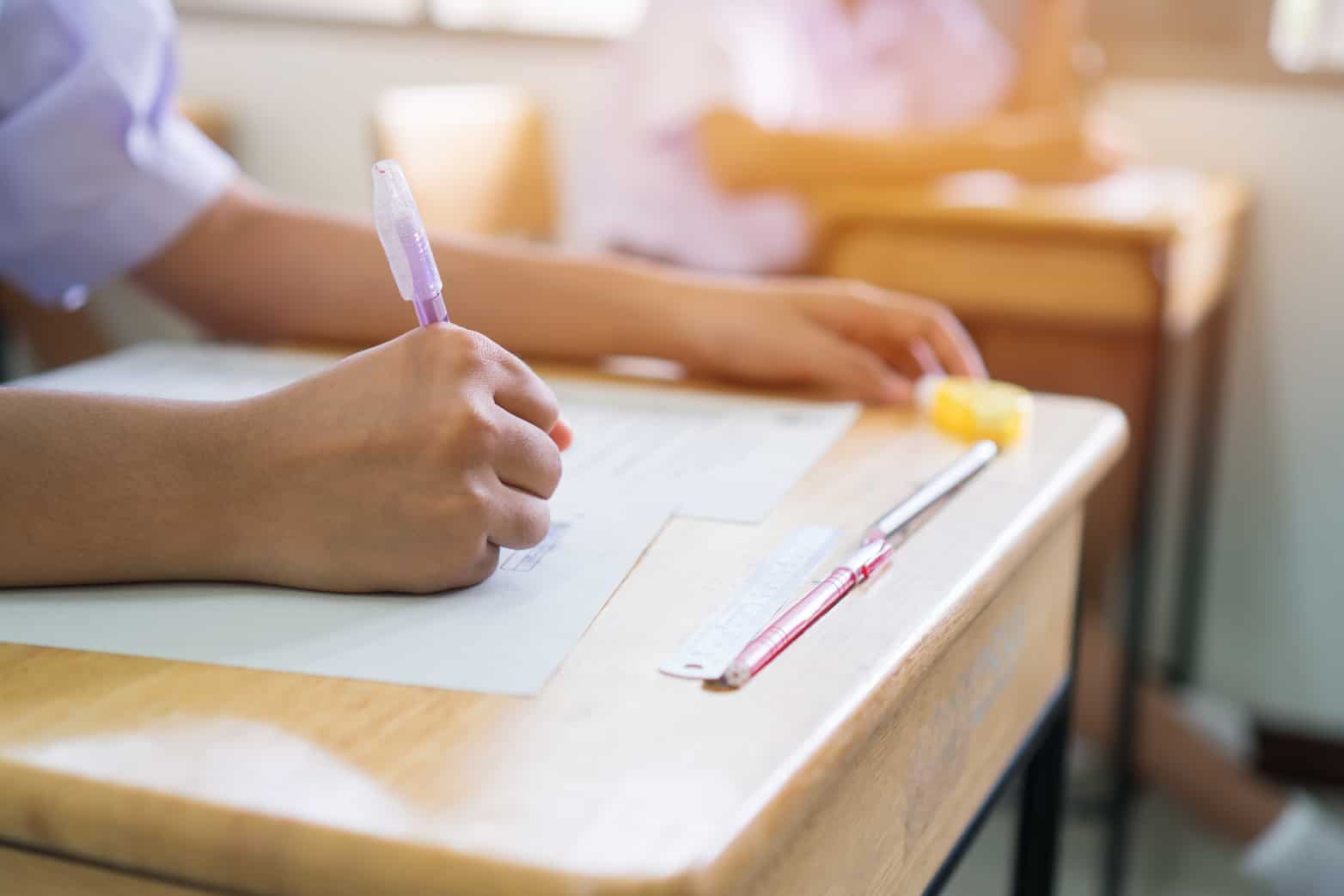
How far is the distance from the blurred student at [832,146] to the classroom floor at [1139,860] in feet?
0.17

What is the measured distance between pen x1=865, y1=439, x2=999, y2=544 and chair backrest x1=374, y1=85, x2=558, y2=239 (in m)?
0.94

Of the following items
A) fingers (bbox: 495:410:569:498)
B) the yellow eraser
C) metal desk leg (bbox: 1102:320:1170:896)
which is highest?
fingers (bbox: 495:410:569:498)

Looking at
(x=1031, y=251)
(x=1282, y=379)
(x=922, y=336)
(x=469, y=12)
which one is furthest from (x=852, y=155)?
(x=469, y=12)

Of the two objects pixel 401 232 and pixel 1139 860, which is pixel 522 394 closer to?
pixel 401 232

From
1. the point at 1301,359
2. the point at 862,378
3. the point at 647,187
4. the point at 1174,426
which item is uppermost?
the point at 862,378

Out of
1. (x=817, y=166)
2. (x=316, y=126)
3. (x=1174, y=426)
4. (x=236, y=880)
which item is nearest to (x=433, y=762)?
(x=236, y=880)

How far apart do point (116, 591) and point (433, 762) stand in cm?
20

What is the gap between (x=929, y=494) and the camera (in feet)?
1.96

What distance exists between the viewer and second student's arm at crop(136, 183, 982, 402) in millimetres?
818

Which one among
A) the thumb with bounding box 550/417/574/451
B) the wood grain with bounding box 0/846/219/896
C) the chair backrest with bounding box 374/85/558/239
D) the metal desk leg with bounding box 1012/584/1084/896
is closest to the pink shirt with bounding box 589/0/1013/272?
the chair backrest with bounding box 374/85/558/239

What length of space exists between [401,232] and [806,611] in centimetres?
21

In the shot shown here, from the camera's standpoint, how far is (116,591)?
50 centimetres

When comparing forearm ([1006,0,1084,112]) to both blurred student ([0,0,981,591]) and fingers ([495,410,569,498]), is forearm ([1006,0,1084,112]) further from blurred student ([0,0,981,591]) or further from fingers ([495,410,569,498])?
fingers ([495,410,569,498])

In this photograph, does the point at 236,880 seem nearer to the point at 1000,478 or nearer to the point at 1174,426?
the point at 1000,478
